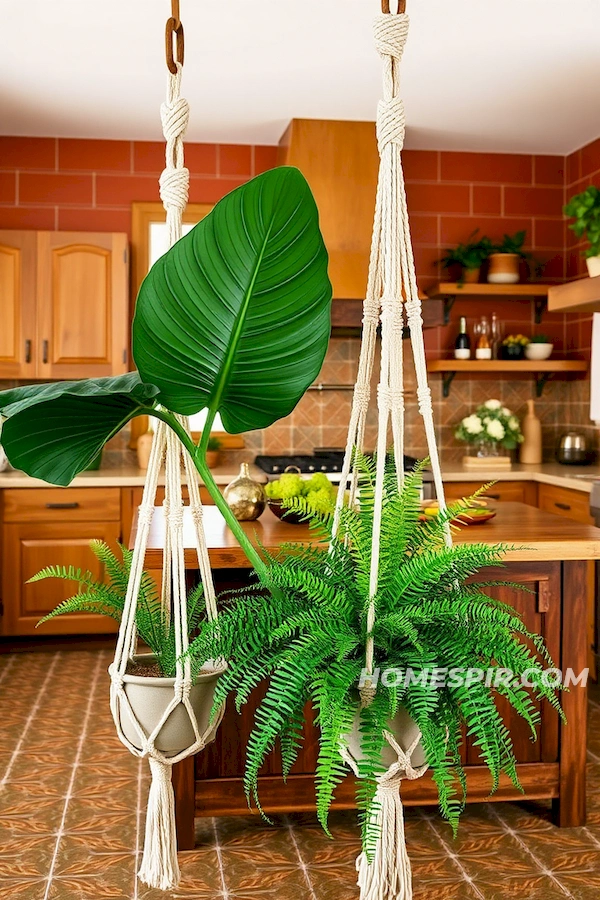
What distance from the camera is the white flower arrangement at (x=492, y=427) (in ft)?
17.3

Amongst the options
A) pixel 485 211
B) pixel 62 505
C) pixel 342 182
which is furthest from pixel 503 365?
pixel 62 505

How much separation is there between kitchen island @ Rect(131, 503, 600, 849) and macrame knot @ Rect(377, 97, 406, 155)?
1.36m

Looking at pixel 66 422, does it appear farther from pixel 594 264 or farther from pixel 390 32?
pixel 594 264

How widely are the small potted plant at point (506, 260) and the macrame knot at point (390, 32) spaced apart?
13.5ft

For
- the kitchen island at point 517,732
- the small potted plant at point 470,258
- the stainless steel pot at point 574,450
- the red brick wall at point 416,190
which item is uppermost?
the red brick wall at point 416,190

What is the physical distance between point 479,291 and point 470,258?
7.9 inches

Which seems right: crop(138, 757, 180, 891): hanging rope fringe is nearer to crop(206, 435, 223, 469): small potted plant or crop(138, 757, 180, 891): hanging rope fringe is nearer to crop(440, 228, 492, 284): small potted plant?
crop(206, 435, 223, 469): small potted plant

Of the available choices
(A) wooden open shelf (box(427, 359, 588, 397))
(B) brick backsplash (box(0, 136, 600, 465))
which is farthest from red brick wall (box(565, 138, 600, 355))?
(A) wooden open shelf (box(427, 359, 588, 397))

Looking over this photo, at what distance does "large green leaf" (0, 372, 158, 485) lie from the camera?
1437 mm

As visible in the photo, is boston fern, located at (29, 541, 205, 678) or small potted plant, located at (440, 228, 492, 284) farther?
small potted plant, located at (440, 228, 492, 284)

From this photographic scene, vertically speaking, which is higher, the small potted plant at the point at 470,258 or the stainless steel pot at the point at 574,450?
the small potted plant at the point at 470,258

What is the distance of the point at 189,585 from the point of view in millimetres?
2633

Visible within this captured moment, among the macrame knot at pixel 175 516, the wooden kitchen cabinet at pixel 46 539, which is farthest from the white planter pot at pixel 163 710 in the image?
the wooden kitchen cabinet at pixel 46 539

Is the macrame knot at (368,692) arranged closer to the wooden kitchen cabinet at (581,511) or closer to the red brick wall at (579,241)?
the wooden kitchen cabinet at (581,511)
